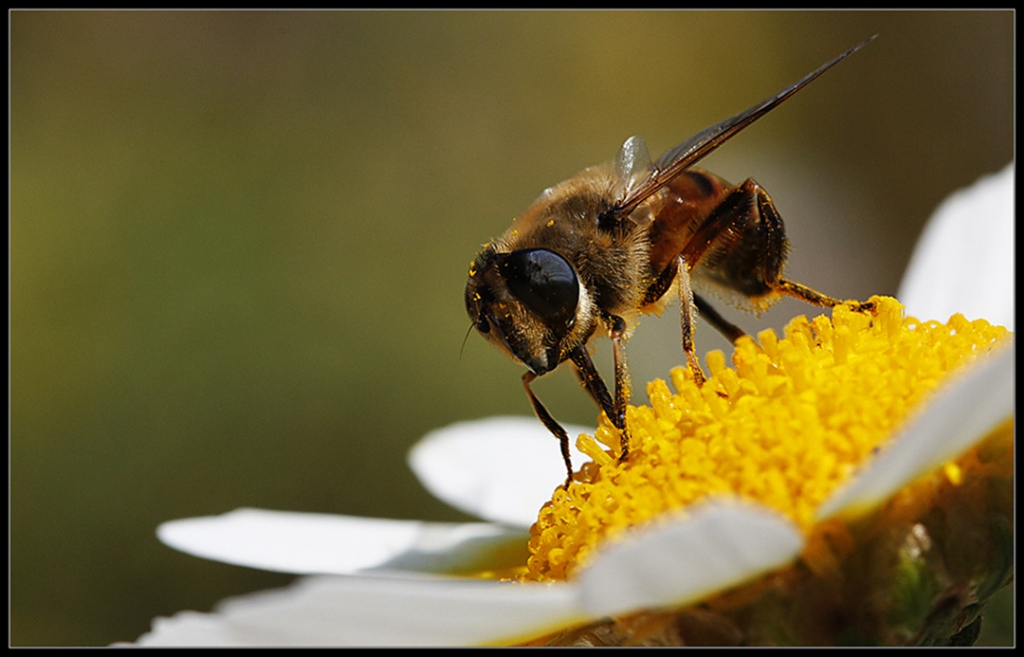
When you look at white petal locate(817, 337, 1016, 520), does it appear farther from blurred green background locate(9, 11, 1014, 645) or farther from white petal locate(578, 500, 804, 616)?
blurred green background locate(9, 11, 1014, 645)

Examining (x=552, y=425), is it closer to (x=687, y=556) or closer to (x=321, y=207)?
(x=687, y=556)

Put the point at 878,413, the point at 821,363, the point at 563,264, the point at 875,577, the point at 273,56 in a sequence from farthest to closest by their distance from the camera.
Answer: the point at 273,56 → the point at 563,264 → the point at 821,363 → the point at 878,413 → the point at 875,577

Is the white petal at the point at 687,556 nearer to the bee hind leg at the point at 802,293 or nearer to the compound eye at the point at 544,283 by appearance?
the compound eye at the point at 544,283

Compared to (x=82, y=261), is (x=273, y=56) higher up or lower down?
higher up

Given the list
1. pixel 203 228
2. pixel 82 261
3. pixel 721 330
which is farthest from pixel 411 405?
pixel 721 330

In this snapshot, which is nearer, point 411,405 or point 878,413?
point 878,413

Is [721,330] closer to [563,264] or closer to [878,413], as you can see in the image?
[563,264]

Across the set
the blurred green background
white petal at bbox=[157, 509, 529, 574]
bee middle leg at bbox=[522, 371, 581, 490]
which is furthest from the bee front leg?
the blurred green background

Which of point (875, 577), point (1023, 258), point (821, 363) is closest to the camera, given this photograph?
point (875, 577)
